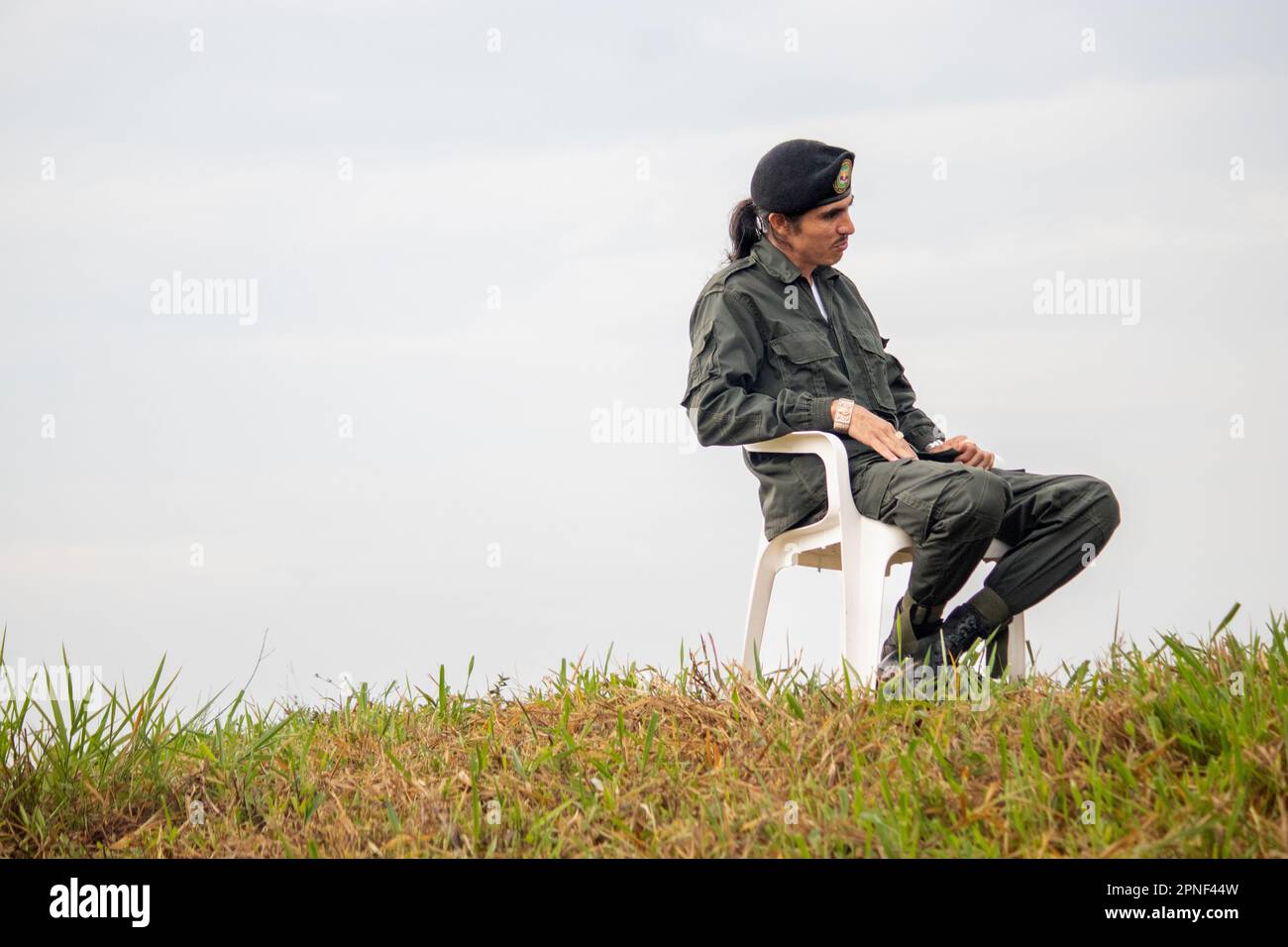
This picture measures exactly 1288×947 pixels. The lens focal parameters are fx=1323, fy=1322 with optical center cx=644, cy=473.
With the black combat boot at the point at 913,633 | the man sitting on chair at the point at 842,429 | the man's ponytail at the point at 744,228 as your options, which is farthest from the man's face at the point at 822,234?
the black combat boot at the point at 913,633

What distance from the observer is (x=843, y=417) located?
3.65 metres

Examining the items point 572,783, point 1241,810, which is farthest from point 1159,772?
point 572,783

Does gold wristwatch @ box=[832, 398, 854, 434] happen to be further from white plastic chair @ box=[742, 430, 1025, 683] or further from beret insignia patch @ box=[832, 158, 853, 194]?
beret insignia patch @ box=[832, 158, 853, 194]

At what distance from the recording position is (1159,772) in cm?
237

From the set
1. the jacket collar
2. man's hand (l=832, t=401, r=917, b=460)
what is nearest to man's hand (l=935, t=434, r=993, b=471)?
man's hand (l=832, t=401, r=917, b=460)

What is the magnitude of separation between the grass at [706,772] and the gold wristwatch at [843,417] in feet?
2.36

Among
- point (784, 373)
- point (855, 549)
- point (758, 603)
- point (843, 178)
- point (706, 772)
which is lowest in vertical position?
A: point (706, 772)

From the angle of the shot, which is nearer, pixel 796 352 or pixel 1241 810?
pixel 1241 810

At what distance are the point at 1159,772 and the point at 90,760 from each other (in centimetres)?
246

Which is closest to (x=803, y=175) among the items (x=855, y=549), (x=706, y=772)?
(x=855, y=549)

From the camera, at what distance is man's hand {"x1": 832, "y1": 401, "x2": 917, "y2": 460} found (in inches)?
142

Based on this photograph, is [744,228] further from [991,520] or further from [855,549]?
[991,520]

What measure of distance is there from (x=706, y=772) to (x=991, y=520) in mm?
1096
